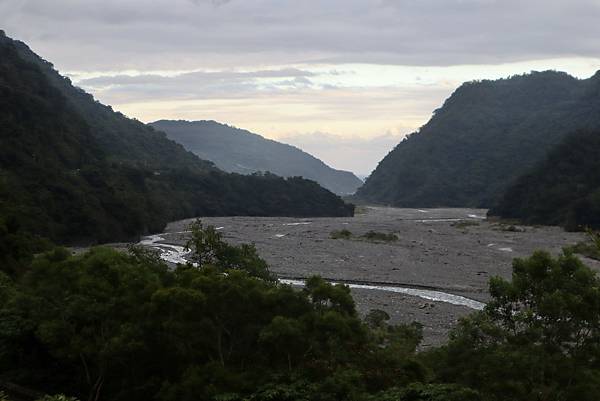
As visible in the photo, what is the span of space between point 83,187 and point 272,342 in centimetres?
7359

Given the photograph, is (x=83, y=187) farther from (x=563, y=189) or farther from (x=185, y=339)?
(x=185, y=339)

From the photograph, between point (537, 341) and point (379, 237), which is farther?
point (379, 237)

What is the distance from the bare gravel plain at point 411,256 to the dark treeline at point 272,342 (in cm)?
1371

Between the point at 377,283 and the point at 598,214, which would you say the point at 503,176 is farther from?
the point at 377,283

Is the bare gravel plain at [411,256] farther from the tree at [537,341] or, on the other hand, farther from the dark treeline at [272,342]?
the dark treeline at [272,342]

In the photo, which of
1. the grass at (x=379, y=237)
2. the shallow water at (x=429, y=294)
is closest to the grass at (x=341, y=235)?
the grass at (x=379, y=237)

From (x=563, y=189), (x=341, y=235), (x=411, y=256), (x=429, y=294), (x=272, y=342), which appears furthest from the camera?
(x=563, y=189)

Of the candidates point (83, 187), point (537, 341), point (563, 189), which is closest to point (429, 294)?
point (537, 341)

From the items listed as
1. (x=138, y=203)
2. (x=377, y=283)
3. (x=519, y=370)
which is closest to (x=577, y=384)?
(x=519, y=370)

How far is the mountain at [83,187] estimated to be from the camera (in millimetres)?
77438

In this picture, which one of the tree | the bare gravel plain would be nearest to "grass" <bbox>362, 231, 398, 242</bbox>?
the bare gravel plain

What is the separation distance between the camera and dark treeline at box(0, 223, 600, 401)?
1784 cm

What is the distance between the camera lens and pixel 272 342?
742 inches

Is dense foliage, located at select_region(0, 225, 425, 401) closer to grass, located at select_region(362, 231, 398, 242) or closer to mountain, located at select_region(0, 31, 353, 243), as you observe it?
mountain, located at select_region(0, 31, 353, 243)
